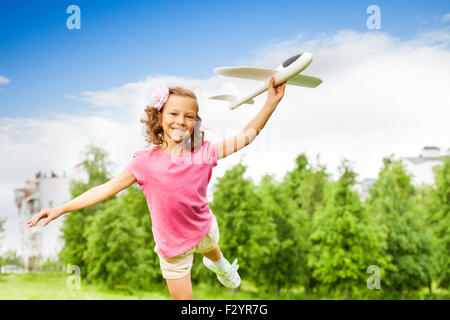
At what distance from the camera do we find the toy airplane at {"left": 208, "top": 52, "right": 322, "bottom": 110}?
2719 mm

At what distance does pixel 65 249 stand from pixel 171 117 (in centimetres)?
1537

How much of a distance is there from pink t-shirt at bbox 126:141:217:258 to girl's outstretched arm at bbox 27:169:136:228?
0.24 ft

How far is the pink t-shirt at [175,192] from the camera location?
2.77 metres

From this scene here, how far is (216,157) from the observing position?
2.91 m

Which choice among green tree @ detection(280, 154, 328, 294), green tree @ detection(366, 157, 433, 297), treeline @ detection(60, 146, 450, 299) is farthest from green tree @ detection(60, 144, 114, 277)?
green tree @ detection(366, 157, 433, 297)

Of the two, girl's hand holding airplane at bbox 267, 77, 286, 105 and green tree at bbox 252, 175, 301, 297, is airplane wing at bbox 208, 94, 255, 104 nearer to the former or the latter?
girl's hand holding airplane at bbox 267, 77, 286, 105

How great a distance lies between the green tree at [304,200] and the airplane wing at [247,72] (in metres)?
13.3

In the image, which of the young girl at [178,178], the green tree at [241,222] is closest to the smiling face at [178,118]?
the young girl at [178,178]

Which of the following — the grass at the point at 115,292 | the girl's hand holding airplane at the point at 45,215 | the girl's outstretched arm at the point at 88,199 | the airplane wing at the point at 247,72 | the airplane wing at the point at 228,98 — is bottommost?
the grass at the point at 115,292

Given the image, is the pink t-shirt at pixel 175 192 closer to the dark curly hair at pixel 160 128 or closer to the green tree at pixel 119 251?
the dark curly hair at pixel 160 128

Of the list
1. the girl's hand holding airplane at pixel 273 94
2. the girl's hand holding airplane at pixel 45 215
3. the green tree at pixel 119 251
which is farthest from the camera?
the green tree at pixel 119 251
